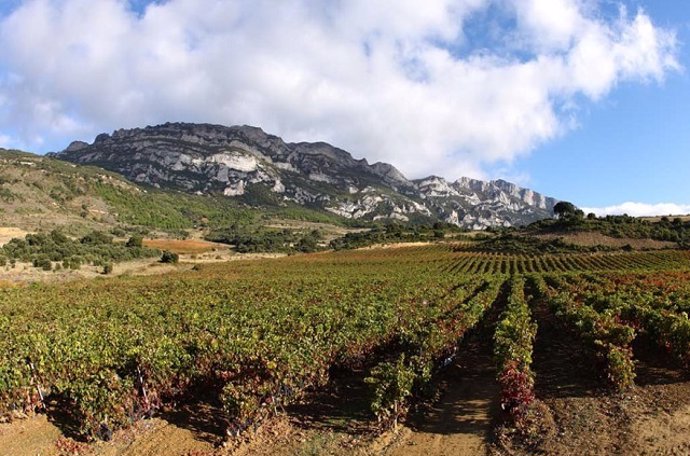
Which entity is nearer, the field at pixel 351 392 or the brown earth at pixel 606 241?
the field at pixel 351 392

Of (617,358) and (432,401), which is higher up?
(617,358)

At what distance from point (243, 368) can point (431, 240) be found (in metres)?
163

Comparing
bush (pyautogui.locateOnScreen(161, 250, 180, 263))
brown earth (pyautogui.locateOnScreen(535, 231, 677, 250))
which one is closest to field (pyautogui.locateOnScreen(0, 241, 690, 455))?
bush (pyautogui.locateOnScreen(161, 250, 180, 263))

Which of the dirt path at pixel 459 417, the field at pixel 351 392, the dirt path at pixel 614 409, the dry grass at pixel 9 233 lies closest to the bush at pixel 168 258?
the dry grass at pixel 9 233

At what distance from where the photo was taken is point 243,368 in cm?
1572

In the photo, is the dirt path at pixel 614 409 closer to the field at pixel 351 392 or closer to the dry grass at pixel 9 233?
the field at pixel 351 392

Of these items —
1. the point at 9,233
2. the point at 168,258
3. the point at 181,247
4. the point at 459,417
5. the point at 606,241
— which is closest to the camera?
the point at 459,417

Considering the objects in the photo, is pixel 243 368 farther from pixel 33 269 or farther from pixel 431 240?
pixel 431 240

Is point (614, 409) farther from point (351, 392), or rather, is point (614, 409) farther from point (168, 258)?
point (168, 258)

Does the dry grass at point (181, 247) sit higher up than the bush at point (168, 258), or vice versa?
the dry grass at point (181, 247)

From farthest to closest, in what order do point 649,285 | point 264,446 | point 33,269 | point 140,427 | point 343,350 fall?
point 33,269, point 649,285, point 343,350, point 140,427, point 264,446

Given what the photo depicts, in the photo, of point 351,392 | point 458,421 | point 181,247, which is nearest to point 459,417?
point 458,421

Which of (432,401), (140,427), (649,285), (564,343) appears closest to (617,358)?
(432,401)

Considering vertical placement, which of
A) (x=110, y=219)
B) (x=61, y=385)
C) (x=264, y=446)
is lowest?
(x=264, y=446)
